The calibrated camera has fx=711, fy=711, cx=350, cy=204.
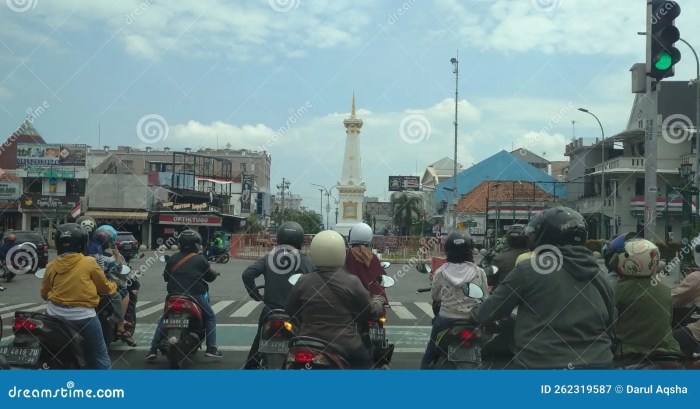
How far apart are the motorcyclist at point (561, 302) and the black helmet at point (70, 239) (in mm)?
3513

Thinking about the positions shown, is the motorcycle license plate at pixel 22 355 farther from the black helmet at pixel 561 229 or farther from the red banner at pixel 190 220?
the red banner at pixel 190 220

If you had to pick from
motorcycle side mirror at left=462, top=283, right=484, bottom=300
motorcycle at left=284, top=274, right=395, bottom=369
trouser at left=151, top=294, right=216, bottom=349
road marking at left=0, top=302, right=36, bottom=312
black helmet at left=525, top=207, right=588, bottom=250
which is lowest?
road marking at left=0, top=302, right=36, bottom=312

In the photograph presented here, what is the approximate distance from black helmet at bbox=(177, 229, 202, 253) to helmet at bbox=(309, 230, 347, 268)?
326 centimetres

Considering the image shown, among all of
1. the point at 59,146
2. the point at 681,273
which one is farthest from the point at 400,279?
the point at 59,146

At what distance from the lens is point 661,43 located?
7527 mm

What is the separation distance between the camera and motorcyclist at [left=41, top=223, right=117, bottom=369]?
5754mm

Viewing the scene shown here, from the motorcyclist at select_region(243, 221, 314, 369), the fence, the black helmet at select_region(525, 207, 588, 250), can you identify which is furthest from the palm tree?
the black helmet at select_region(525, 207, 588, 250)

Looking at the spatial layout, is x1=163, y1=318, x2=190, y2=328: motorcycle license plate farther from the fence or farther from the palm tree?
the palm tree

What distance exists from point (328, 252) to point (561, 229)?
168cm

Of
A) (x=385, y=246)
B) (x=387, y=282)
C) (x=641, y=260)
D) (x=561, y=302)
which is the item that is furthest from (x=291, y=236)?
(x=385, y=246)

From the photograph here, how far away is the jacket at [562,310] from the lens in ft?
13.2

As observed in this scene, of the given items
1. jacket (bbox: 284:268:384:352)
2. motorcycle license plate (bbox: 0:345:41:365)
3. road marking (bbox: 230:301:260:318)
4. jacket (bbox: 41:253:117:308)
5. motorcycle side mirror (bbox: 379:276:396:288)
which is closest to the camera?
jacket (bbox: 284:268:384:352)

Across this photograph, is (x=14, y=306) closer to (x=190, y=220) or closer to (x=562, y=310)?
(x=562, y=310)

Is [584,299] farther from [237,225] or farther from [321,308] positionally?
[237,225]
